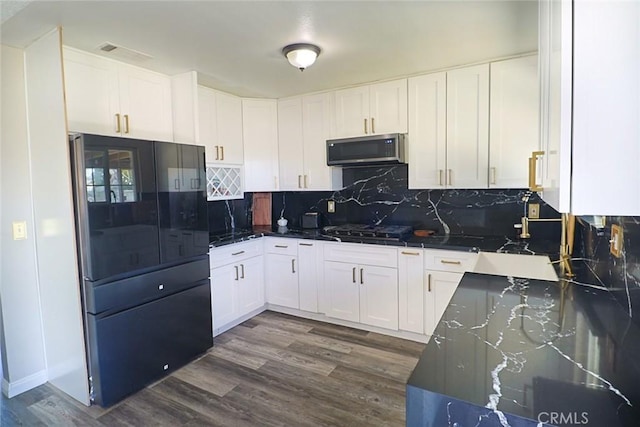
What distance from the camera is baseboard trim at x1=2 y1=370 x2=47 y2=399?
2275 mm

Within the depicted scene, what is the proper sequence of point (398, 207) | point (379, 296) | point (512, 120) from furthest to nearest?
point (398, 207) → point (379, 296) → point (512, 120)

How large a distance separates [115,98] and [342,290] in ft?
7.99

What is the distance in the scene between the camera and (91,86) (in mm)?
2346

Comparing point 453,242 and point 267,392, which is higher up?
point 453,242

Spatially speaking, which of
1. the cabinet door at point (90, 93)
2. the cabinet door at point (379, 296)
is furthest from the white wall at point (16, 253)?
the cabinet door at point (379, 296)

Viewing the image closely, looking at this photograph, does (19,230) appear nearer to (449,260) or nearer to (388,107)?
(388,107)

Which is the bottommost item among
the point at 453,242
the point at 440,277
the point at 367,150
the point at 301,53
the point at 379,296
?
the point at 379,296

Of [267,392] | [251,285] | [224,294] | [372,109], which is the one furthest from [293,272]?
[372,109]

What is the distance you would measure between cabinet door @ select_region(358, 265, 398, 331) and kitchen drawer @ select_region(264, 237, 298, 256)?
28.5 inches

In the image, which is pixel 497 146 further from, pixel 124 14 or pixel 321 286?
pixel 124 14

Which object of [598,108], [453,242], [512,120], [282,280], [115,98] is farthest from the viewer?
[282,280]

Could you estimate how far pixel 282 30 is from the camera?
2082mm

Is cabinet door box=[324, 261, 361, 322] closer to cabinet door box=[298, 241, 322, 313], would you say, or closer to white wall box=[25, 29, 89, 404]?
cabinet door box=[298, 241, 322, 313]

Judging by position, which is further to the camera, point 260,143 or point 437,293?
point 260,143
